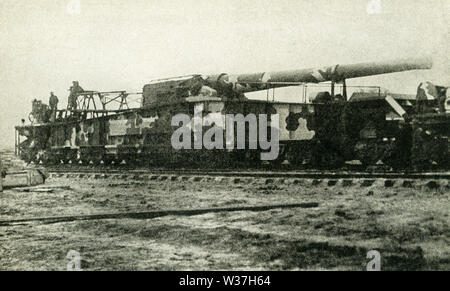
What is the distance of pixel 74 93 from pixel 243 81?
7.56m

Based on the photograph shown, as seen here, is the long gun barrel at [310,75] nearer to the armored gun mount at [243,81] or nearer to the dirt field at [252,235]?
the armored gun mount at [243,81]

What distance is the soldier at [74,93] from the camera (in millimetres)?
19516

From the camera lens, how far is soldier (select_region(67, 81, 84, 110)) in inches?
768

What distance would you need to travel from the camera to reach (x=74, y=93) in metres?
19.8

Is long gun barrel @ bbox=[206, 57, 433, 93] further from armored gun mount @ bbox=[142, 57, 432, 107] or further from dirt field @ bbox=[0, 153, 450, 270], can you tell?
dirt field @ bbox=[0, 153, 450, 270]

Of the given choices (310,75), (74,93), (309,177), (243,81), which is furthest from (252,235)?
(74,93)

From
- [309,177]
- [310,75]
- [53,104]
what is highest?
[310,75]

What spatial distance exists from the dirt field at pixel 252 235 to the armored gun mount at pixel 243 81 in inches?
179

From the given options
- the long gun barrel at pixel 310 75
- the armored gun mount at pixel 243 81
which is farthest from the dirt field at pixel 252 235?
the armored gun mount at pixel 243 81

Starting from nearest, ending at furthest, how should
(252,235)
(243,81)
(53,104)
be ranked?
(252,235) < (243,81) < (53,104)

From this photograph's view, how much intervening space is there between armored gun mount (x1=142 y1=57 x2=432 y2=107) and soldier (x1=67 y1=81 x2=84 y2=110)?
3.81 metres

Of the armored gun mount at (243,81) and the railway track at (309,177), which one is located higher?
the armored gun mount at (243,81)

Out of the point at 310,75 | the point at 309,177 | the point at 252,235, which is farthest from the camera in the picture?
the point at 310,75

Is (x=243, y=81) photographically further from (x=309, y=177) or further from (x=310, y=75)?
(x=309, y=177)
